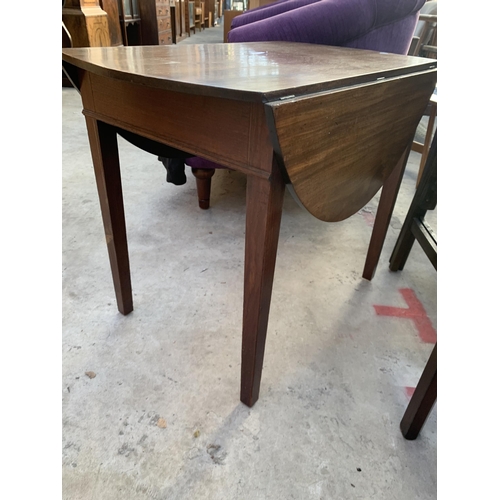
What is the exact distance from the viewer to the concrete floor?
2.57 ft

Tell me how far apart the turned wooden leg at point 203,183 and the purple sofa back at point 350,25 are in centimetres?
62

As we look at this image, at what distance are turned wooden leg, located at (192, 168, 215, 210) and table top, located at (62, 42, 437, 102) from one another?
2.52 feet

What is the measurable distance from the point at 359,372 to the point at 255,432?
1.16ft

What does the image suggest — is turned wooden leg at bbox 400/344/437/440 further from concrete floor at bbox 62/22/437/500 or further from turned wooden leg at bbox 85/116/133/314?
turned wooden leg at bbox 85/116/133/314

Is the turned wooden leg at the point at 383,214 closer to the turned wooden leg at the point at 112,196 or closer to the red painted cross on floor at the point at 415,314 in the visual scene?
the red painted cross on floor at the point at 415,314

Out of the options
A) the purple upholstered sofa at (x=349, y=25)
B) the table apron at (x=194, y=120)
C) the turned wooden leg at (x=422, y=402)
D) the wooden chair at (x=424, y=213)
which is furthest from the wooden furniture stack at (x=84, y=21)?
the turned wooden leg at (x=422, y=402)

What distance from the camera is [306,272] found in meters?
1.44

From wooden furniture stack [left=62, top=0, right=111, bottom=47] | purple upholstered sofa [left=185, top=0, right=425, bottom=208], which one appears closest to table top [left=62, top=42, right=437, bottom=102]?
purple upholstered sofa [left=185, top=0, right=425, bottom=208]

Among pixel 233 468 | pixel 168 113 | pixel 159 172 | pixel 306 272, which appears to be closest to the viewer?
pixel 168 113

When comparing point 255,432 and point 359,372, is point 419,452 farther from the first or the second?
point 255,432

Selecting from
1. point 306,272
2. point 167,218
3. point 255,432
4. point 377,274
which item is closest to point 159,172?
point 167,218

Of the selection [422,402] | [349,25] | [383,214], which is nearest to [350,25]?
[349,25]

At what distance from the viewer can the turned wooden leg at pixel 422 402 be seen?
0.77m

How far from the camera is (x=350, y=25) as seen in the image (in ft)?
4.53
